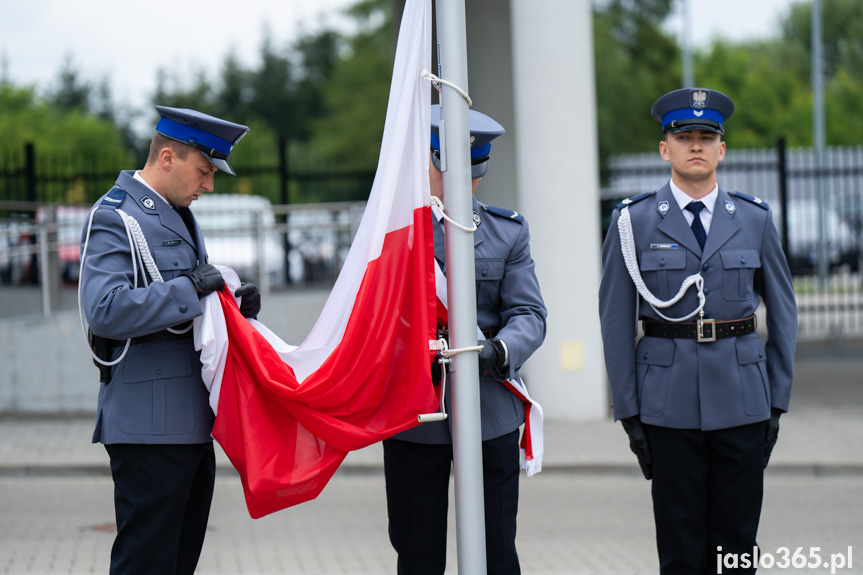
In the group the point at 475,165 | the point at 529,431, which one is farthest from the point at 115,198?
the point at 529,431

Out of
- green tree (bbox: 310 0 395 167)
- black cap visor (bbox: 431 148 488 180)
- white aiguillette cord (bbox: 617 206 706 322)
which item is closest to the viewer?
black cap visor (bbox: 431 148 488 180)

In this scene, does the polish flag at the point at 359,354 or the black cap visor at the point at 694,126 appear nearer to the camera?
the polish flag at the point at 359,354

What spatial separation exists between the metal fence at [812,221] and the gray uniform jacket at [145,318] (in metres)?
9.26

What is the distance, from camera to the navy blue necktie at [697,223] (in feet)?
13.5

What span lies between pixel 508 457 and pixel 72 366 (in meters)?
8.04

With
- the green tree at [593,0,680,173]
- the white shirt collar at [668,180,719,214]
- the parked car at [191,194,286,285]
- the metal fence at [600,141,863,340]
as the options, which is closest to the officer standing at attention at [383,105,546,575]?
the white shirt collar at [668,180,719,214]

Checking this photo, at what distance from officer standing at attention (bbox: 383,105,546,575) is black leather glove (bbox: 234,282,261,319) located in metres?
0.70

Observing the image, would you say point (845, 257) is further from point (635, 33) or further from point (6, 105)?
point (6, 105)

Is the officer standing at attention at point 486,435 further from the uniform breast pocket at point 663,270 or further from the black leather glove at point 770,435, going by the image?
the black leather glove at point 770,435

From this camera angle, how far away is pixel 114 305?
134 inches

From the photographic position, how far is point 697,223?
4137 millimetres

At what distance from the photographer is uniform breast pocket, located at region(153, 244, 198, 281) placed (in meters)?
3.65

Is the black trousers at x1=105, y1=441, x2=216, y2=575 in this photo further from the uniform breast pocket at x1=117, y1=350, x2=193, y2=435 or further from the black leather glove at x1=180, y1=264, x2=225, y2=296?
the black leather glove at x1=180, y1=264, x2=225, y2=296

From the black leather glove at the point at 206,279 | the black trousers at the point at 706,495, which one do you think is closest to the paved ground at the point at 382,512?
the black trousers at the point at 706,495
